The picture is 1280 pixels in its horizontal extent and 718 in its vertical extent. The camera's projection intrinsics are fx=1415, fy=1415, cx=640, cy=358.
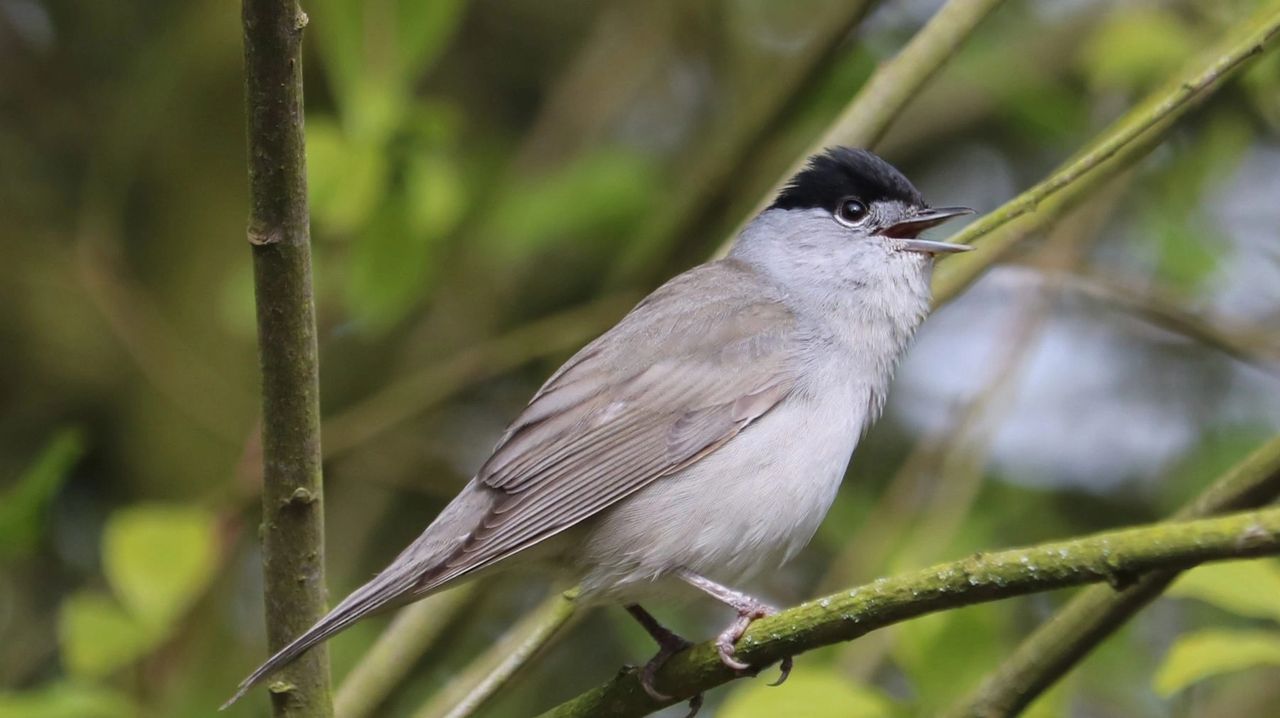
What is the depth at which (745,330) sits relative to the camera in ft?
11.9

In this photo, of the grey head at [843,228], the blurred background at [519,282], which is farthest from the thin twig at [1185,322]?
the grey head at [843,228]

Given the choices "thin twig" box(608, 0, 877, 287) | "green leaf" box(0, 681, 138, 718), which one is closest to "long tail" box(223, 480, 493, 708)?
"green leaf" box(0, 681, 138, 718)

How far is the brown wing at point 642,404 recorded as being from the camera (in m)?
3.20

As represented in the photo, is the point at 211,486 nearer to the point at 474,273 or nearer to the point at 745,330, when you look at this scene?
the point at 474,273

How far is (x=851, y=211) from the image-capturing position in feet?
Answer: 12.9

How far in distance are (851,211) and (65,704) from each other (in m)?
2.38

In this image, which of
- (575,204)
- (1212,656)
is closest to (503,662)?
(1212,656)

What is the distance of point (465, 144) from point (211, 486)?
68.8 inches

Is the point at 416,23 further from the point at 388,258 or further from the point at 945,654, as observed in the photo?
the point at 945,654

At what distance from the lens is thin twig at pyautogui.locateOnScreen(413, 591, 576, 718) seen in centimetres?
294

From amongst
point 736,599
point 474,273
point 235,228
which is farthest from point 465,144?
point 736,599

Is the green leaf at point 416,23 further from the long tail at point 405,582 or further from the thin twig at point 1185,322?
the thin twig at point 1185,322

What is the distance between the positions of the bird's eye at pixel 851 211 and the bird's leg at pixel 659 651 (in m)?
1.23

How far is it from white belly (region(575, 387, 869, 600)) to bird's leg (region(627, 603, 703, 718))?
0.36 feet
